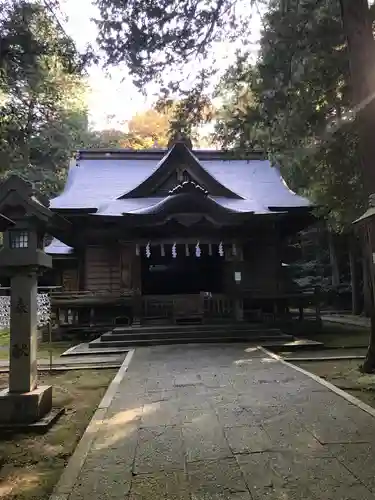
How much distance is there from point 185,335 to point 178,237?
3.32m

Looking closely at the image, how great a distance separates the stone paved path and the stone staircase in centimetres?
500

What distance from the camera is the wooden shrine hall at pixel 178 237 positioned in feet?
45.6

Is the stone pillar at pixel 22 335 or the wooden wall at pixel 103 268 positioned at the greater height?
the wooden wall at pixel 103 268

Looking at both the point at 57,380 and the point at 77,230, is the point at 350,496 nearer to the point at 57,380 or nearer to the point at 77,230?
the point at 57,380

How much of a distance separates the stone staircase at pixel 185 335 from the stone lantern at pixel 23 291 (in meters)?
6.40

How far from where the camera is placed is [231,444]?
419 cm

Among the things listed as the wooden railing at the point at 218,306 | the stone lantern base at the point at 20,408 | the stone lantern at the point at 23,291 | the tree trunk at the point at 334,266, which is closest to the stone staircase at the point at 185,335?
the wooden railing at the point at 218,306

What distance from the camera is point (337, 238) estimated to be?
25000mm

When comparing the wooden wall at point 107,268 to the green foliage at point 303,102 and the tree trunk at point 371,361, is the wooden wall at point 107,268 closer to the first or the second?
the green foliage at point 303,102

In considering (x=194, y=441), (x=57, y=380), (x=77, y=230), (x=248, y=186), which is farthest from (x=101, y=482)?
(x=248, y=186)

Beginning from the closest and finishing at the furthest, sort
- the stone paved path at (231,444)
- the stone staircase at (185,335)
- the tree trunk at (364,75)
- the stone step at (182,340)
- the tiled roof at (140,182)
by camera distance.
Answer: the stone paved path at (231,444) < the tree trunk at (364,75) < the stone step at (182,340) < the stone staircase at (185,335) < the tiled roof at (140,182)

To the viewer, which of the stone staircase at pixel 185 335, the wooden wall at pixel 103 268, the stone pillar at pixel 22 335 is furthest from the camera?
the wooden wall at pixel 103 268

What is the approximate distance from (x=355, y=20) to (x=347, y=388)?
6317 millimetres

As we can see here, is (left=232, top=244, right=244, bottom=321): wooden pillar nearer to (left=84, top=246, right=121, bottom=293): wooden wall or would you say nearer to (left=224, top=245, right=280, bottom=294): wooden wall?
(left=224, top=245, right=280, bottom=294): wooden wall
